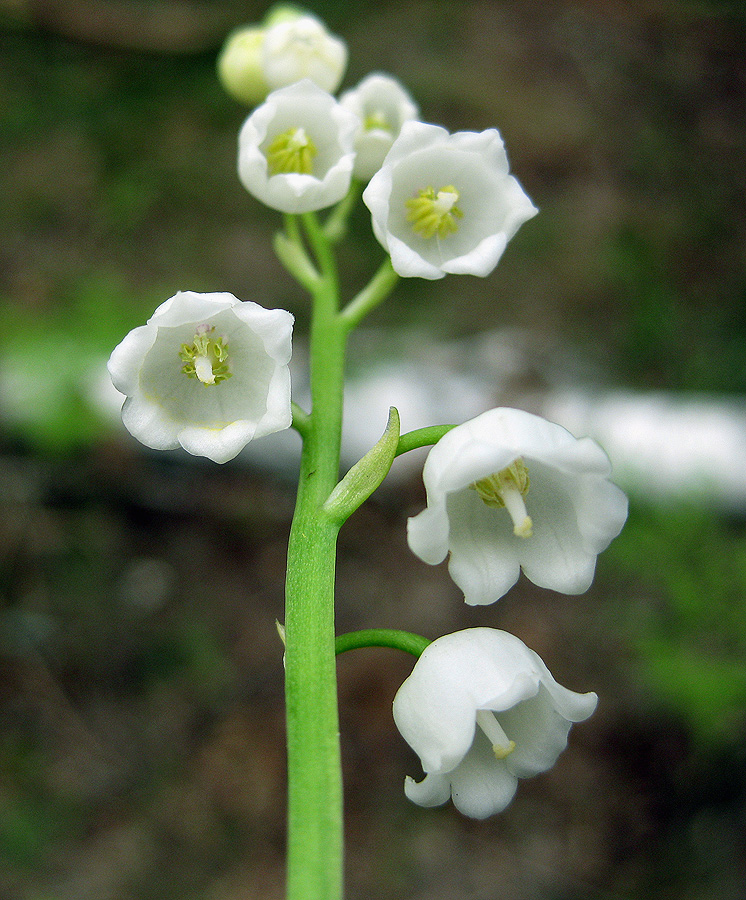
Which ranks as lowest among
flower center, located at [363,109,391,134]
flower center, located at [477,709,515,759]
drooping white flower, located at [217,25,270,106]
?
flower center, located at [477,709,515,759]

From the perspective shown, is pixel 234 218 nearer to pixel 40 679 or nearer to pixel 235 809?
pixel 40 679

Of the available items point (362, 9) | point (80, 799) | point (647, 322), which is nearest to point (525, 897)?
point (80, 799)

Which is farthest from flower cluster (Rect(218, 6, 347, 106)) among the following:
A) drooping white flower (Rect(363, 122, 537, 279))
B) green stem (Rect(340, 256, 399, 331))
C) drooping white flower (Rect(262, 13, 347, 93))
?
green stem (Rect(340, 256, 399, 331))

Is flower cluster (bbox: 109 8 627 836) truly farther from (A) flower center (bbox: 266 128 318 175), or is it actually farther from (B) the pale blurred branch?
(B) the pale blurred branch

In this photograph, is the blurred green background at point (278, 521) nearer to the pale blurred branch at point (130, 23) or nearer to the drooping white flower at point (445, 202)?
the pale blurred branch at point (130, 23)

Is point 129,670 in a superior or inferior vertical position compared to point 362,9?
inferior

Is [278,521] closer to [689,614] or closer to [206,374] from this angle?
[689,614]

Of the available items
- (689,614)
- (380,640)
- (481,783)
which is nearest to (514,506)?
(380,640)
